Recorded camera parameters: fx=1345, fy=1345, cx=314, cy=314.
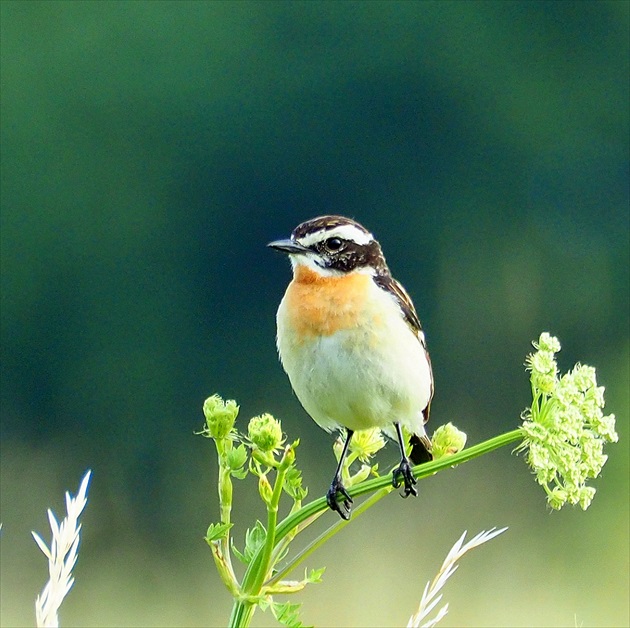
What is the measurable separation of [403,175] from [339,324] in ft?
79.8

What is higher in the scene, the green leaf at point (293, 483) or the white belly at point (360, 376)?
the green leaf at point (293, 483)

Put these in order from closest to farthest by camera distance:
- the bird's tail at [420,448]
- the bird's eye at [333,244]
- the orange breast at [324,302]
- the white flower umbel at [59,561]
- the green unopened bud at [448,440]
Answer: the white flower umbel at [59,561]
the green unopened bud at [448,440]
the orange breast at [324,302]
the bird's tail at [420,448]
the bird's eye at [333,244]

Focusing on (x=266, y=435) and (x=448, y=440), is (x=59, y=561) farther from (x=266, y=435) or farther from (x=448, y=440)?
(x=448, y=440)

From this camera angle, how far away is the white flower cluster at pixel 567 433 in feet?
6.79

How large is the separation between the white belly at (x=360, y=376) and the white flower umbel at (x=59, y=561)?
1.26m

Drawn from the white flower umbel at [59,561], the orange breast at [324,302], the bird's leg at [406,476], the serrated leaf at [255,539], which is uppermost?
the white flower umbel at [59,561]

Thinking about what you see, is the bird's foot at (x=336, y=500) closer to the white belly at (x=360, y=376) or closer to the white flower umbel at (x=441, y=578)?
the white belly at (x=360, y=376)

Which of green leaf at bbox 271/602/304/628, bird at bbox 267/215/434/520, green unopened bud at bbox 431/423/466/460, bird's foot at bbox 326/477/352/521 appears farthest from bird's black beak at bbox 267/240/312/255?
green leaf at bbox 271/602/304/628

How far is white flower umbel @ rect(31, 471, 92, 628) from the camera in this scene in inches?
69.7

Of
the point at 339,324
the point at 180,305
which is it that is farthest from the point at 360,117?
the point at 339,324

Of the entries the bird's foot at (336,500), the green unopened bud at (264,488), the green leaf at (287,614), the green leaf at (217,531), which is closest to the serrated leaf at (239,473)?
the green unopened bud at (264,488)

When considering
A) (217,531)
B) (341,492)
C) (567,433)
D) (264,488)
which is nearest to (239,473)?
(264,488)

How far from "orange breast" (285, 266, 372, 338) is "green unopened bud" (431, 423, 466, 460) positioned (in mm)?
945

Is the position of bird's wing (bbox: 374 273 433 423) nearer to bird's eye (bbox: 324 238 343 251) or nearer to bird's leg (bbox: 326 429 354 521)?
bird's eye (bbox: 324 238 343 251)
